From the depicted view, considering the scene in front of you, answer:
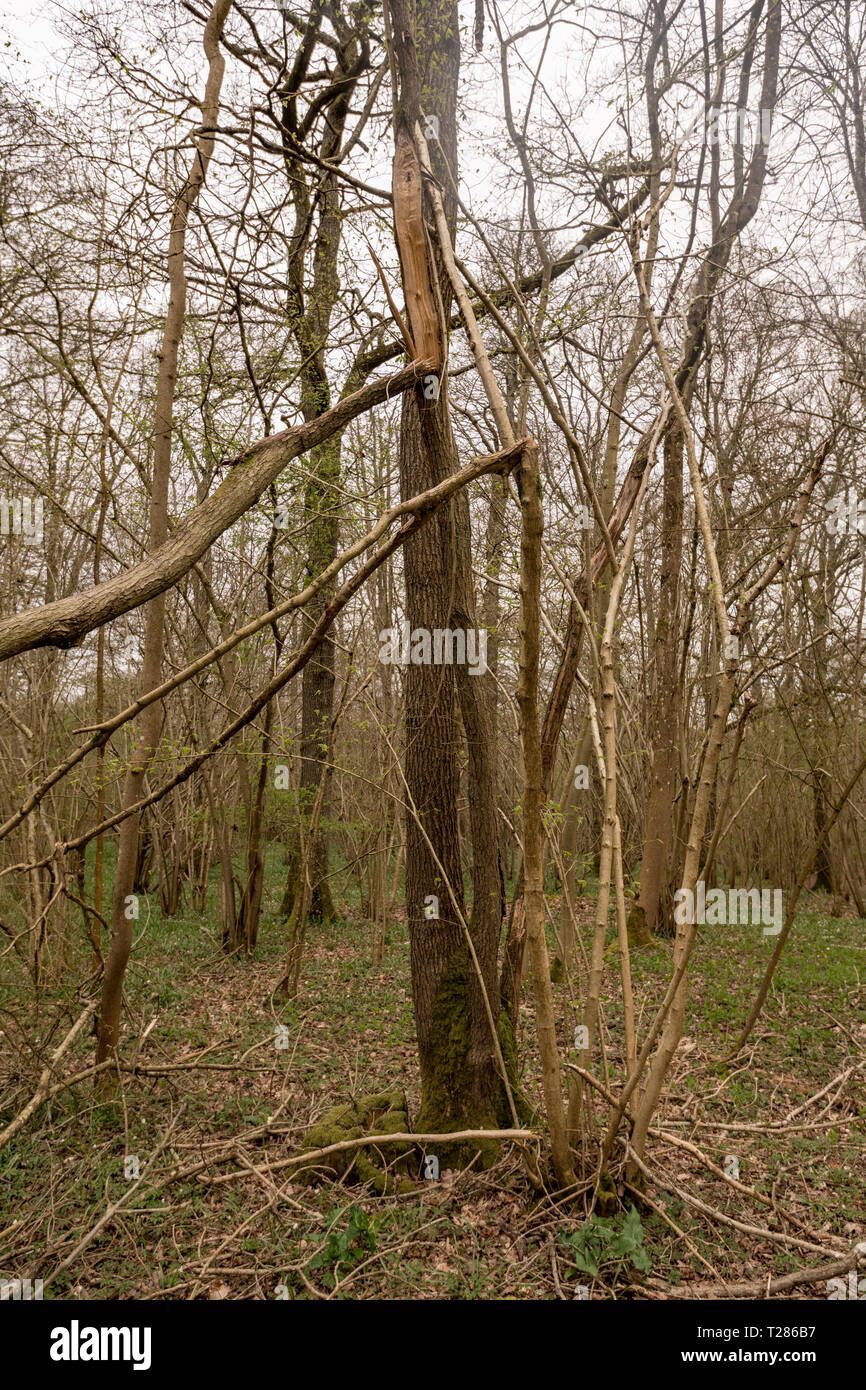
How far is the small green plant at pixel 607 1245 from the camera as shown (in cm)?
282

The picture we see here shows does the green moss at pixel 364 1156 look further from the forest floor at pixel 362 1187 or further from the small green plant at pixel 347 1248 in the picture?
the small green plant at pixel 347 1248

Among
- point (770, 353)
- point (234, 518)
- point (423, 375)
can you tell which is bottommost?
point (234, 518)

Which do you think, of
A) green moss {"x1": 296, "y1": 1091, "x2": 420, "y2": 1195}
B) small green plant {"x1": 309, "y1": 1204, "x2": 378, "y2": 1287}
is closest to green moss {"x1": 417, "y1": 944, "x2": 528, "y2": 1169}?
green moss {"x1": 296, "y1": 1091, "x2": 420, "y2": 1195}

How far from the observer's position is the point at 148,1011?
6488 millimetres

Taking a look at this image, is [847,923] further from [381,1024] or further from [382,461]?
[382,461]

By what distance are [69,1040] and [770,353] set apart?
1104 cm

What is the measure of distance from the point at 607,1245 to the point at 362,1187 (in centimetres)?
112

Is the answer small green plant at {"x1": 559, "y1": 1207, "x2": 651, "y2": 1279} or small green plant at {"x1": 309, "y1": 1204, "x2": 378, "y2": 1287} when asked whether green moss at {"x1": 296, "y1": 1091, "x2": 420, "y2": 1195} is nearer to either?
small green plant at {"x1": 309, "y1": 1204, "x2": 378, "y2": 1287}

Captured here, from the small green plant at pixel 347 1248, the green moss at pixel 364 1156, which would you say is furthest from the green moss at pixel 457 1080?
the small green plant at pixel 347 1248

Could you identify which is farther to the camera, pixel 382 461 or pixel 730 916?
pixel 730 916

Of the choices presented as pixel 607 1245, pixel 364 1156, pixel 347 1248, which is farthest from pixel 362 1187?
pixel 607 1245
